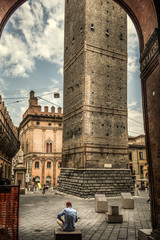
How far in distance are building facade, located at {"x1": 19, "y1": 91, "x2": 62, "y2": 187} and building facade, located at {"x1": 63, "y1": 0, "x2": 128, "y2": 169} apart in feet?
58.9

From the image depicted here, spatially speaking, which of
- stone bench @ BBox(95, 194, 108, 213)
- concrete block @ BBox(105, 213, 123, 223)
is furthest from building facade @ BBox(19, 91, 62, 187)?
concrete block @ BBox(105, 213, 123, 223)

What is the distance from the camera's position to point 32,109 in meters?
42.2

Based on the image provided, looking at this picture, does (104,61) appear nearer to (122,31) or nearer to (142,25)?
(122,31)

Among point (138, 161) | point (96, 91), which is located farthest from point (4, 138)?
point (138, 161)

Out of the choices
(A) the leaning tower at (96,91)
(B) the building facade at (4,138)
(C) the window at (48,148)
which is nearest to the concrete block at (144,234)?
(A) the leaning tower at (96,91)

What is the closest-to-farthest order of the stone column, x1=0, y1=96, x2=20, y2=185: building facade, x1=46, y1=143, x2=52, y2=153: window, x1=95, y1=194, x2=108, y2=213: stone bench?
the stone column
x1=95, y1=194, x2=108, y2=213: stone bench
x1=0, y1=96, x2=20, y2=185: building facade
x1=46, y1=143, x2=52, y2=153: window

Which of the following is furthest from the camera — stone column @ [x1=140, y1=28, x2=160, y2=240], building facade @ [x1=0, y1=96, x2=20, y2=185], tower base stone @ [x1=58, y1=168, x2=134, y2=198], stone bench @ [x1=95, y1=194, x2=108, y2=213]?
building facade @ [x1=0, y1=96, x2=20, y2=185]

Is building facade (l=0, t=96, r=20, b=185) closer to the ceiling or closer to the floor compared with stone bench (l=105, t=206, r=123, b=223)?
closer to the ceiling

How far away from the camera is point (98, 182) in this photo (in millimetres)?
18312

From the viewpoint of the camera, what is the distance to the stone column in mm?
5633

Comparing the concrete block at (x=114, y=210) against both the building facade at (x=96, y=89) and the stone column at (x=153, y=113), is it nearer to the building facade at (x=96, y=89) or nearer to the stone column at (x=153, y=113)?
the stone column at (x=153, y=113)

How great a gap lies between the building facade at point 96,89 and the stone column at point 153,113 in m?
12.6

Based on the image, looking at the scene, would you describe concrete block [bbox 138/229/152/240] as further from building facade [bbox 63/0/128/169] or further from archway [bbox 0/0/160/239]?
building facade [bbox 63/0/128/169]

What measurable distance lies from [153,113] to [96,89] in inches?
571
